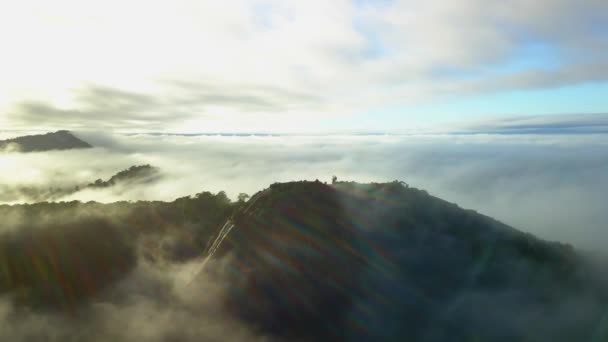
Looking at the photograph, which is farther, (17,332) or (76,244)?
(76,244)

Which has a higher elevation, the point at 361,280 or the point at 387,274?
the point at 387,274

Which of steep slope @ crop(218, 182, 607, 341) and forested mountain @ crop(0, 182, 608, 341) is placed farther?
forested mountain @ crop(0, 182, 608, 341)

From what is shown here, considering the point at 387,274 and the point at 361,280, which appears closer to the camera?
the point at 361,280

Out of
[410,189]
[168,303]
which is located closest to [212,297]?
[168,303]

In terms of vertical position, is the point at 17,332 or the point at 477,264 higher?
the point at 477,264

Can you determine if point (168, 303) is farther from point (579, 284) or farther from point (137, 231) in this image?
point (579, 284)

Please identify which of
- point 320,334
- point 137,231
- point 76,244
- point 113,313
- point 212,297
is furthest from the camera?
point 137,231

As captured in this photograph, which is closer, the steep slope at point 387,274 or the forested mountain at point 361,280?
the steep slope at point 387,274

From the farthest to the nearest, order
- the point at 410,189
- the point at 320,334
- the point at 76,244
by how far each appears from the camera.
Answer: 1. the point at 76,244
2. the point at 410,189
3. the point at 320,334
